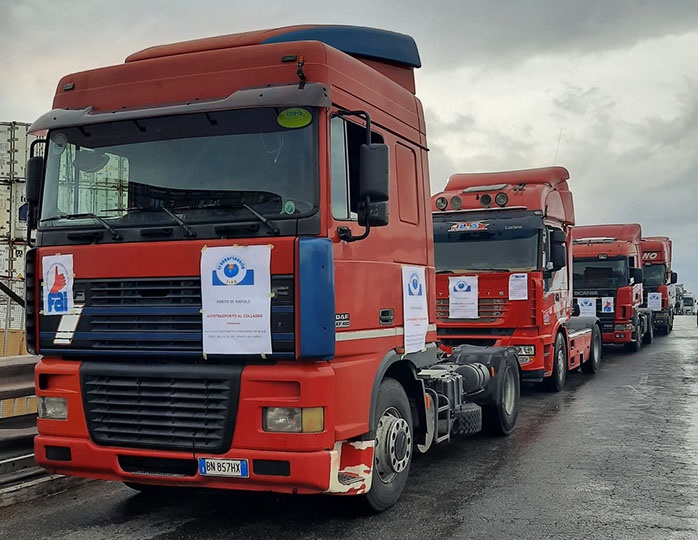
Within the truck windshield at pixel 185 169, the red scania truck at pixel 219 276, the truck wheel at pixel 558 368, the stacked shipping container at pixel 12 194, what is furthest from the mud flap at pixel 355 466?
the stacked shipping container at pixel 12 194

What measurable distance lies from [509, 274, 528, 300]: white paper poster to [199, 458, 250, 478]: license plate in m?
7.18

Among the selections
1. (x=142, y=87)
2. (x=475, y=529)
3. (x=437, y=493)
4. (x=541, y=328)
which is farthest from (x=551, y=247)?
(x=142, y=87)

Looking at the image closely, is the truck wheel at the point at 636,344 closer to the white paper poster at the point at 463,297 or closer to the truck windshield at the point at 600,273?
the truck windshield at the point at 600,273

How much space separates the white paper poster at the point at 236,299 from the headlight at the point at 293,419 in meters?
0.38

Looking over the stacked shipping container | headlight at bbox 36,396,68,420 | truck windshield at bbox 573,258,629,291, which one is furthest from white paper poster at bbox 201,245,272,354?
truck windshield at bbox 573,258,629,291

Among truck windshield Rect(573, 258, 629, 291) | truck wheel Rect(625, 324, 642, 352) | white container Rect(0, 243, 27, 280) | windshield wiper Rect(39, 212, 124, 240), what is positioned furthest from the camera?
truck wheel Rect(625, 324, 642, 352)

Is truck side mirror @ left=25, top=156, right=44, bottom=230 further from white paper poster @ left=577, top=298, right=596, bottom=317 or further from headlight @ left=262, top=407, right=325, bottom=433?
white paper poster @ left=577, top=298, right=596, bottom=317

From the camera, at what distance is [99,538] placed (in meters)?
5.25

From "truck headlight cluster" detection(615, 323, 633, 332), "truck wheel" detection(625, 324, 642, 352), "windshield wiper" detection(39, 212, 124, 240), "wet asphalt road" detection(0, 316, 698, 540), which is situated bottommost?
"wet asphalt road" detection(0, 316, 698, 540)

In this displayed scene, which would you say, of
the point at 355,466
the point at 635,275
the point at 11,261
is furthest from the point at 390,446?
the point at 635,275

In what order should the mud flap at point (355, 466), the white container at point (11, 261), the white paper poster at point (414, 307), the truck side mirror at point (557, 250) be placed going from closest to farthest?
the mud flap at point (355, 466) < the white paper poster at point (414, 307) < the truck side mirror at point (557, 250) < the white container at point (11, 261)

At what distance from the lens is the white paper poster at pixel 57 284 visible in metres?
5.35

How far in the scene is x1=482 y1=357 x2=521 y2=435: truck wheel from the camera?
8734 mm

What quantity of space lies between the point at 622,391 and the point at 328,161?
9340 millimetres
